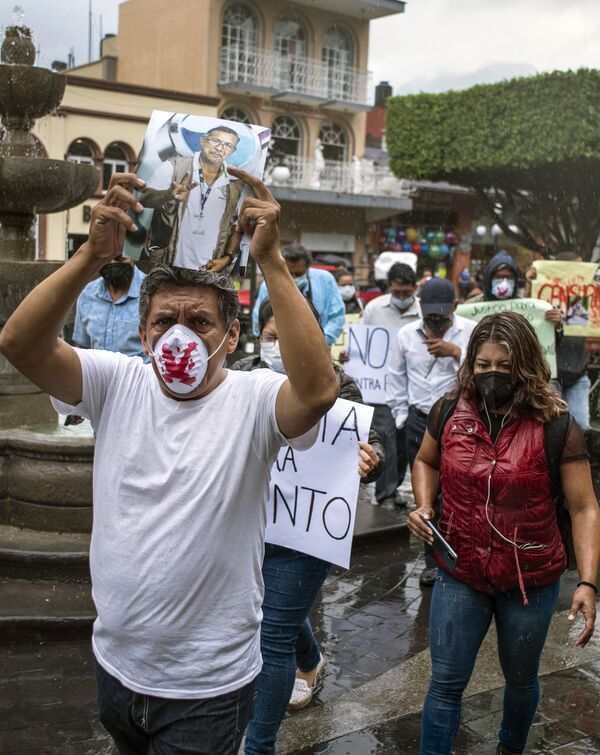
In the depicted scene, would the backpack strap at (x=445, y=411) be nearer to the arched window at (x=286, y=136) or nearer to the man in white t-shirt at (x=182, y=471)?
the man in white t-shirt at (x=182, y=471)

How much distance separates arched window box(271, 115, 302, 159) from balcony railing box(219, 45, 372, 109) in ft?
3.79

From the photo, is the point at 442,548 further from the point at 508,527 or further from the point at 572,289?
the point at 572,289

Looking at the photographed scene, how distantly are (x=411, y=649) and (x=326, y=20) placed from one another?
119ft

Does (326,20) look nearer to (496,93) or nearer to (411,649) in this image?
(496,93)

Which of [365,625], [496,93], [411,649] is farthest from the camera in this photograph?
[496,93]

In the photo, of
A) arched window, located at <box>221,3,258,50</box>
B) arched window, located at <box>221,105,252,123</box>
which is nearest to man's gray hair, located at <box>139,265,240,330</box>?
arched window, located at <box>221,105,252,123</box>

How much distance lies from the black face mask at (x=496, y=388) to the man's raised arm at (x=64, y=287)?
61.6 inches

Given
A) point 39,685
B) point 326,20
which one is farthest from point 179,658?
point 326,20

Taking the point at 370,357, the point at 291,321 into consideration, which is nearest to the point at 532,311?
the point at 370,357

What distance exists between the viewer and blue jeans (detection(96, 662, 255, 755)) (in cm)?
241

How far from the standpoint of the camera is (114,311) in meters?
5.75

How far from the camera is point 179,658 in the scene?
2.40 metres

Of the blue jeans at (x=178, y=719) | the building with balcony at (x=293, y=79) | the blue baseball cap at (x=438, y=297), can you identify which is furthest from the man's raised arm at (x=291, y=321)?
the building with balcony at (x=293, y=79)

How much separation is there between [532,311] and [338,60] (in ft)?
112
